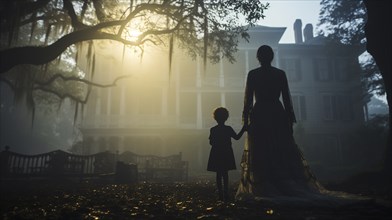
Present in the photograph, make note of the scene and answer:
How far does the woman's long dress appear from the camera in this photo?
13.9 ft

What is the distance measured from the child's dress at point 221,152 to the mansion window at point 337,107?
2336 cm

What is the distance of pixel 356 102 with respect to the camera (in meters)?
25.4

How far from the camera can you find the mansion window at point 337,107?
2544 centimetres

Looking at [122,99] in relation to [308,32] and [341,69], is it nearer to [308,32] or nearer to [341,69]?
[341,69]

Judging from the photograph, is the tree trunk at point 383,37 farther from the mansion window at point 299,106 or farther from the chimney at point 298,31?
the chimney at point 298,31

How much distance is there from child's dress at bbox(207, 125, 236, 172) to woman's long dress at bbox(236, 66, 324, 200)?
28cm

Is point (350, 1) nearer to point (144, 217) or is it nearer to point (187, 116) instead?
point (187, 116)

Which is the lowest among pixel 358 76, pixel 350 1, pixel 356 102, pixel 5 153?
pixel 5 153

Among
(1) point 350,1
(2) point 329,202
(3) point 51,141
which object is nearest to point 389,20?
(2) point 329,202

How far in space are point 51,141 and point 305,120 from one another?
135ft

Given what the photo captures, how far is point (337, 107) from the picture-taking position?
84.6 ft

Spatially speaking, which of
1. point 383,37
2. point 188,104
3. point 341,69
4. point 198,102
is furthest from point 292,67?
point 383,37

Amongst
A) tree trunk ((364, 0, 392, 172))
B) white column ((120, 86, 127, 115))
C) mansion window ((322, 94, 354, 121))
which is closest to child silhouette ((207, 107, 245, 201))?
tree trunk ((364, 0, 392, 172))

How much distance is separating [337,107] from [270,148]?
24.4 meters
